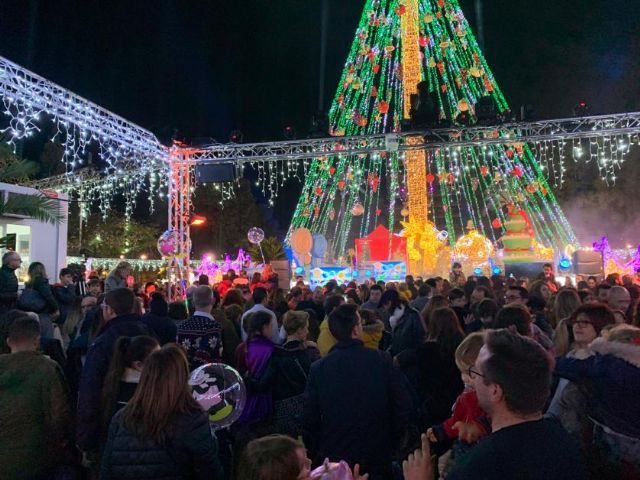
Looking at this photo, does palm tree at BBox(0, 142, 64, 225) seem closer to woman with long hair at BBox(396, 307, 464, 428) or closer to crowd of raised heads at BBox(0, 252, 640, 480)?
crowd of raised heads at BBox(0, 252, 640, 480)

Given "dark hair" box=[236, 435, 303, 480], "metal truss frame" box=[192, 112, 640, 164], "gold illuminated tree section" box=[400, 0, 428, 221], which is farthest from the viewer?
"gold illuminated tree section" box=[400, 0, 428, 221]

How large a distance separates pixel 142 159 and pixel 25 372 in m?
14.6

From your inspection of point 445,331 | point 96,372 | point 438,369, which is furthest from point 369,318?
point 96,372

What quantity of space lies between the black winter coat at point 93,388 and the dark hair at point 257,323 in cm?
104

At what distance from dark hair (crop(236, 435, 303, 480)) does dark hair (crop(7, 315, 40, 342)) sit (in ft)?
7.02

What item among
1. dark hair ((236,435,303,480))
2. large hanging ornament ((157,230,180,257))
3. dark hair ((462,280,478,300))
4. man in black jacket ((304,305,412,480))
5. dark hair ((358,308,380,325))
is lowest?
man in black jacket ((304,305,412,480))

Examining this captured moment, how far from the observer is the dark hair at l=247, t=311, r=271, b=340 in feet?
14.7

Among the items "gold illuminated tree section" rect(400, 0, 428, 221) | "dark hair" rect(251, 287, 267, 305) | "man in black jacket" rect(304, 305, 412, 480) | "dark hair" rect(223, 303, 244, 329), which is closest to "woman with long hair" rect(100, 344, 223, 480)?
"man in black jacket" rect(304, 305, 412, 480)

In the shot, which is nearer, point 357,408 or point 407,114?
point 357,408

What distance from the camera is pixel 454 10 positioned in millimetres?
20594

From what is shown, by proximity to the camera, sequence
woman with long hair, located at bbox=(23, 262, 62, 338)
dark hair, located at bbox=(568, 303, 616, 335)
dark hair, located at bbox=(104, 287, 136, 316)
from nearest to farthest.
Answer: dark hair, located at bbox=(568, 303, 616, 335)
dark hair, located at bbox=(104, 287, 136, 316)
woman with long hair, located at bbox=(23, 262, 62, 338)

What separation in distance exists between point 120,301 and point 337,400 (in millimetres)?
1839

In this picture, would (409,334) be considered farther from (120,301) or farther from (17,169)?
(17,169)

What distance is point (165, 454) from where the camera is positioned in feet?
8.13
